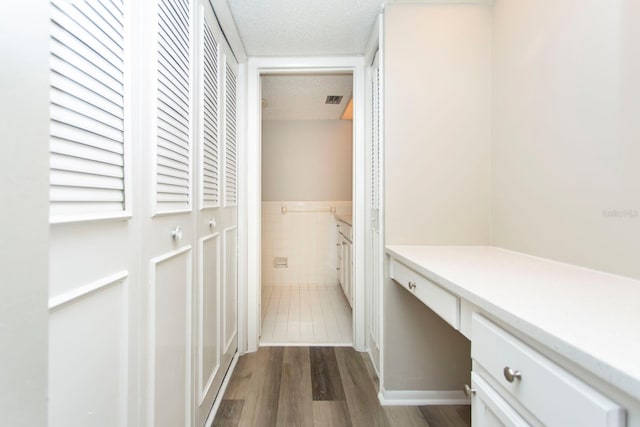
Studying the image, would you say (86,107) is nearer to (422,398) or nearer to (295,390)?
(295,390)

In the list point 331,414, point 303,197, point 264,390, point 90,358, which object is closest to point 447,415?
point 331,414

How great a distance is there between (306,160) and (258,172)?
1.91 meters

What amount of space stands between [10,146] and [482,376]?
103 cm

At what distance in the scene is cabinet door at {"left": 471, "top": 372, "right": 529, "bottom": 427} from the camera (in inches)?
26.7

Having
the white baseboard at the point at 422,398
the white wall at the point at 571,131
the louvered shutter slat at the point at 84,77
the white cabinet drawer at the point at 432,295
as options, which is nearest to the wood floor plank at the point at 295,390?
the white baseboard at the point at 422,398

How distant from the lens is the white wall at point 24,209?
337 mm

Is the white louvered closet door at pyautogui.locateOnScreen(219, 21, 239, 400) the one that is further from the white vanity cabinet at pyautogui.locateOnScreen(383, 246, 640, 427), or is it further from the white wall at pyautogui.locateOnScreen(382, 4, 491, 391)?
the white vanity cabinet at pyautogui.locateOnScreen(383, 246, 640, 427)

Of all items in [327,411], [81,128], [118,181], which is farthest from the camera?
[327,411]

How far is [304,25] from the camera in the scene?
6.08ft

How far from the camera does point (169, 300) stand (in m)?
1.06

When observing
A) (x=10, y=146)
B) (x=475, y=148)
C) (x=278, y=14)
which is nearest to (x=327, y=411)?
(x=475, y=148)

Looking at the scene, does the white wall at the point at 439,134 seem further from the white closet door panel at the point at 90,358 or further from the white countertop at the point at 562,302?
the white closet door panel at the point at 90,358

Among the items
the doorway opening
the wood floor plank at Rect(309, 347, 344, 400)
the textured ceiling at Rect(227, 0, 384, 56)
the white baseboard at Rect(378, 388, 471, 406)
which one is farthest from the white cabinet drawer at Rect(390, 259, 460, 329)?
the doorway opening

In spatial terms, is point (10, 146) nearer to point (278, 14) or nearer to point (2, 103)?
point (2, 103)
